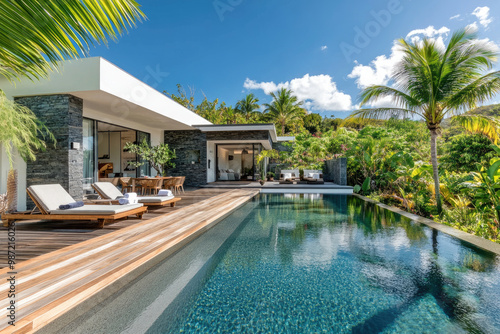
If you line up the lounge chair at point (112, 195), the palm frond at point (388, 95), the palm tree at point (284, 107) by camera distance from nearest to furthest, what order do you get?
the lounge chair at point (112, 195), the palm frond at point (388, 95), the palm tree at point (284, 107)

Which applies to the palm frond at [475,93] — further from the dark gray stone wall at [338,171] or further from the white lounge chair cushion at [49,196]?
the white lounge chair cushion at [49,196]

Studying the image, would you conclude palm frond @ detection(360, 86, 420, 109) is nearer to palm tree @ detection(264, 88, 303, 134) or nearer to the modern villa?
the modern villa

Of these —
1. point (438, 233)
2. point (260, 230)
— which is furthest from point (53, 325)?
point (438, 233)

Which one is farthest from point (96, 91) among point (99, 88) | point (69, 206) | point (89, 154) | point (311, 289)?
point (311, 289)

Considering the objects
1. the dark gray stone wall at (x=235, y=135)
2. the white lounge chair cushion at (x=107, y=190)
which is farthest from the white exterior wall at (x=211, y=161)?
the white lounge chair cushion at (x=107, y=190)

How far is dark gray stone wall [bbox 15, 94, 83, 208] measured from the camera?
6.85 meters

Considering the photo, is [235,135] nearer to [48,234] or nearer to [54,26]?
[48,234]

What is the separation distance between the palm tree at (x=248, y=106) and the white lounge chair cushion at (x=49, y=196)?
1064 inches

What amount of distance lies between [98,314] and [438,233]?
5684 mm

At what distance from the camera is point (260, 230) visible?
5473 mm

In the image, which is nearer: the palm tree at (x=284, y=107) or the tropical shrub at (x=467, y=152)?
the tropical shrub at (x=467, y=152)

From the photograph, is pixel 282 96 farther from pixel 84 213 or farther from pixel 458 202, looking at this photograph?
pixel 84 213

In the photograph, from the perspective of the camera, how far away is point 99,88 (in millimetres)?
6469

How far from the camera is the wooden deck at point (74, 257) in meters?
1.98
